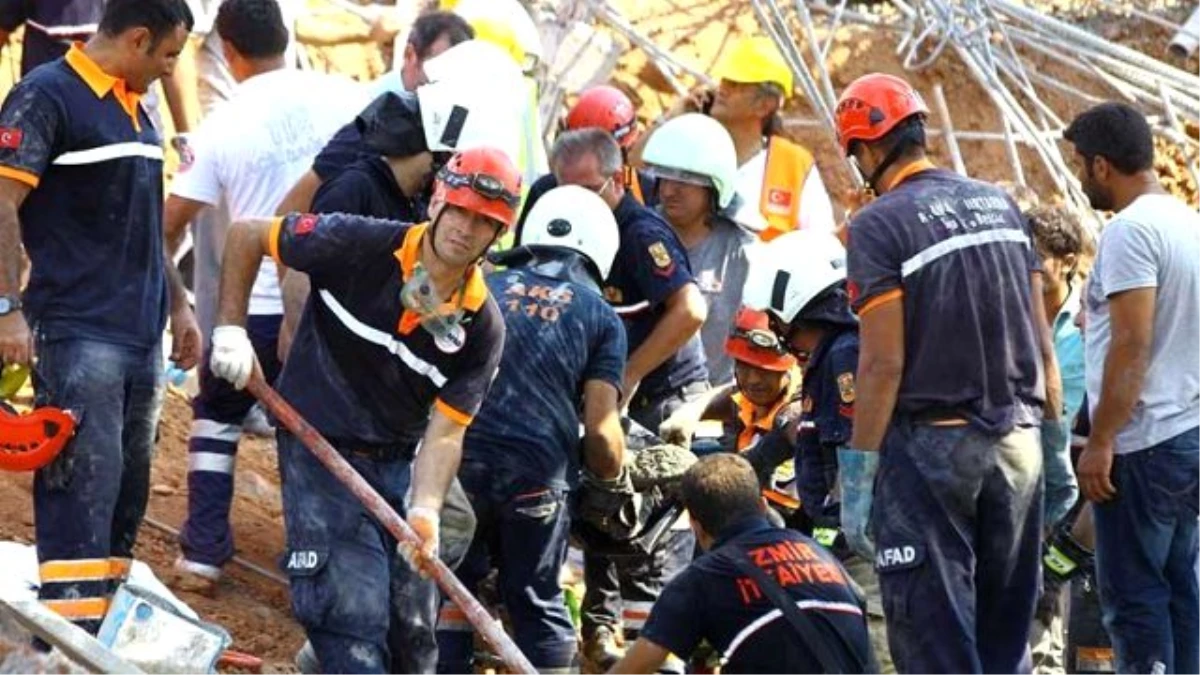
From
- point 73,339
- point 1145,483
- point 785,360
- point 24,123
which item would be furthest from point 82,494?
point 1145,483

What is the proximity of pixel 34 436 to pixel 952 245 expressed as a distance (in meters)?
3.02

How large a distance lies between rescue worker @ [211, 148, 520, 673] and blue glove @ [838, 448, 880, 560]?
1264 mm

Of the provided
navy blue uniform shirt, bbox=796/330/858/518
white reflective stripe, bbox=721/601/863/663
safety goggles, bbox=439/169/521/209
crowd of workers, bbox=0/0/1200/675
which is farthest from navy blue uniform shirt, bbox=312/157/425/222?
white reflective stripe, bbox=721/601/863/663

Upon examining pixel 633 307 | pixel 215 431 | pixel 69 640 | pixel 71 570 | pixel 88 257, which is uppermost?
pixel 88 257

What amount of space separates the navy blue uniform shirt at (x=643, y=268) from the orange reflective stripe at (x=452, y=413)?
7.46 ft

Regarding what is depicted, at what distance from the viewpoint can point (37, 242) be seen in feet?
29.2

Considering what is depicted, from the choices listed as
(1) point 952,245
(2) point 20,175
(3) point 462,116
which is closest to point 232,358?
(2) point 20,175

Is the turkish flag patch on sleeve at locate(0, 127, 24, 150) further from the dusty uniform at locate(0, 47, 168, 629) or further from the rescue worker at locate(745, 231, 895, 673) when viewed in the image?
the rescue worker at locate(745, 231, 895, 673)

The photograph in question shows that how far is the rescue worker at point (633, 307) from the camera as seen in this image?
1100cm

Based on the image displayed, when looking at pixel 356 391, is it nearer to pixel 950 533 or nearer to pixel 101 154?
pixel 101 154

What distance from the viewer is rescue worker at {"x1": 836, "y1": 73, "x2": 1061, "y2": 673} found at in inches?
361

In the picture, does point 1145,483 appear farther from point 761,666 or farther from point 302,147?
point 302,147

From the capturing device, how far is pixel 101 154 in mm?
8883

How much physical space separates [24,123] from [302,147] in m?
2.20
